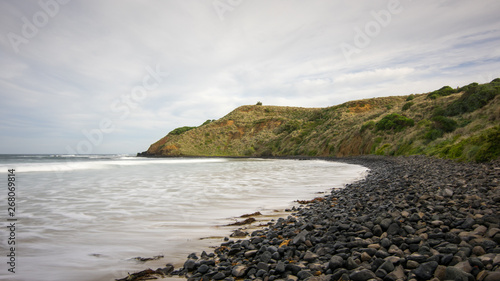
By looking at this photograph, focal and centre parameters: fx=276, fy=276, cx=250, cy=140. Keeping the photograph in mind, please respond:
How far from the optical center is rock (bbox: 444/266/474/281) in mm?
2109

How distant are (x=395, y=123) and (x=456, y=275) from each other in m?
37.8

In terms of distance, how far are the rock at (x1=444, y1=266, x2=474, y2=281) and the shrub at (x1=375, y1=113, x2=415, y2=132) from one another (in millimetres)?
36227

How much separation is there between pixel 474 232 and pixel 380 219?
111 centimetres

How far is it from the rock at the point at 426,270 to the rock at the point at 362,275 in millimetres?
350

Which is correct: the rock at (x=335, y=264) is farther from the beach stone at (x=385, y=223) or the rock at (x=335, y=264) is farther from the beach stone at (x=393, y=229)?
the beach stone at (x=385, y=223)

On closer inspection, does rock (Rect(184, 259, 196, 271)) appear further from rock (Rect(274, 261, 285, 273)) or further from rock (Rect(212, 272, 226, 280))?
rock (Rect(274, 261, 285, 273))

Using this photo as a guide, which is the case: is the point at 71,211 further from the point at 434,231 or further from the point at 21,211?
the point at 434,231

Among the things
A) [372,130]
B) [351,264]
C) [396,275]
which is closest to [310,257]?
[351,264]

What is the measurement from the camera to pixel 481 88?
2733cm

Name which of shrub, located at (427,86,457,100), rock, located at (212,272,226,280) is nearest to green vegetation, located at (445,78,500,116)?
shrub, located at (427,86,457,100)

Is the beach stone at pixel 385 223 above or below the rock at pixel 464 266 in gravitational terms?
below

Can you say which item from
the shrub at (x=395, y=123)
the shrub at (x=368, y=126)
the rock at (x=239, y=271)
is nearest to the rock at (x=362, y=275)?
the rock at (x=239, y=271)

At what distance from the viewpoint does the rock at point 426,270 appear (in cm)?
231

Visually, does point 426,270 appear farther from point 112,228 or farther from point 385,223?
point 112,228
